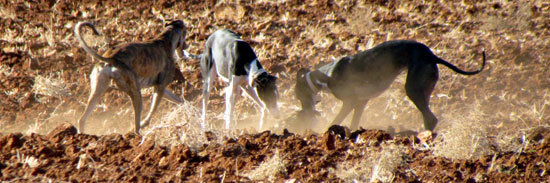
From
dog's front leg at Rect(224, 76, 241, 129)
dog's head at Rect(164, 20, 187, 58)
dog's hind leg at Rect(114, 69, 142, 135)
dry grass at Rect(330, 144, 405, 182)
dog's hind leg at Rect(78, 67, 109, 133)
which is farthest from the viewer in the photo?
dog's head at Rect(164, 20, 187, 58)

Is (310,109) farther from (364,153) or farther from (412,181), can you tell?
(412,181)

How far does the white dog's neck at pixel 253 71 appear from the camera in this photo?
7.23 metres

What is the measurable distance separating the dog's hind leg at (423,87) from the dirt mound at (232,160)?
98.7 inches

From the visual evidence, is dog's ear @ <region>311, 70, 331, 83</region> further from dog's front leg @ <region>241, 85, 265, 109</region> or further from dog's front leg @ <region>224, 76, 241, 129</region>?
dog's front leg @ <region>224, 76, 241, 129</region>

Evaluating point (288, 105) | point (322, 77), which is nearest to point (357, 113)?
point (322, 77)

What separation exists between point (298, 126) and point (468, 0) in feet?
19.4

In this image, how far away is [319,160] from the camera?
4695mm

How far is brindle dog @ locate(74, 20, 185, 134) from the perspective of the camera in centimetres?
633

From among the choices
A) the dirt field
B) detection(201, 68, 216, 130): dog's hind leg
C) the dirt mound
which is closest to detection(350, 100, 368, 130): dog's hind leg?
the dirt field

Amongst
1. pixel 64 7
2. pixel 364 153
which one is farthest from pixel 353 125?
pixel 64 7

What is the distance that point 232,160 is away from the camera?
4602 millimetres

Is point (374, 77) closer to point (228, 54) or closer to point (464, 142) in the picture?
point (228, 54)

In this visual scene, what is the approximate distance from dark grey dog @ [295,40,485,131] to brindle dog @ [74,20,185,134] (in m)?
2.15

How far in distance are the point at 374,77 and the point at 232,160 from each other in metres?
4.31
